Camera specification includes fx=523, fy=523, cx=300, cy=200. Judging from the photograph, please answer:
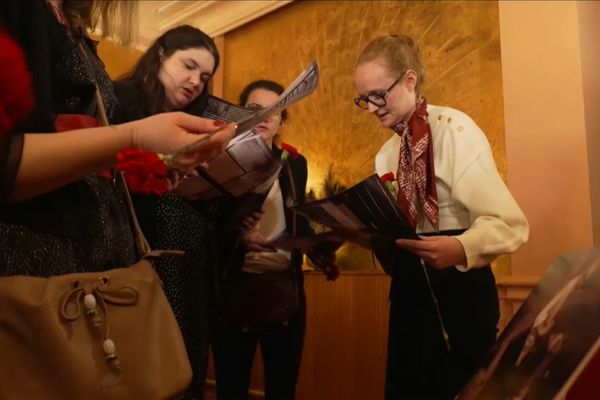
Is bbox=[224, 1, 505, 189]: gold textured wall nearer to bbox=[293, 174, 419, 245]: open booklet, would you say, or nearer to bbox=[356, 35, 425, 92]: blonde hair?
bbox=[356, 35, 425, 92]: blonde hair

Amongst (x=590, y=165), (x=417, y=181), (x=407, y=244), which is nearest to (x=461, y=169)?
(x=417, y=181)

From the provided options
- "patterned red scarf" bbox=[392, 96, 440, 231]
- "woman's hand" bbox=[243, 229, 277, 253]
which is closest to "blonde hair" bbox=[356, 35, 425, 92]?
"patterned red scarf" bbox=[392, 96, 440, 231]

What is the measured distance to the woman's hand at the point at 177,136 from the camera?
83 centimetres

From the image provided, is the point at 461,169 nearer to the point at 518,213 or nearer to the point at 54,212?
the point at 518,213

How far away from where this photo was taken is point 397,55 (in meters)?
1.60

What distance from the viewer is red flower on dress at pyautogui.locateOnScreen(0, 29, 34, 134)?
70 cm

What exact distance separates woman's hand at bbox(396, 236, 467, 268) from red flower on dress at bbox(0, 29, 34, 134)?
2.83ft

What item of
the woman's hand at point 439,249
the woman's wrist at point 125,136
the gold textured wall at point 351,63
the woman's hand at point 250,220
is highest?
the gold textured wall at point 351,63

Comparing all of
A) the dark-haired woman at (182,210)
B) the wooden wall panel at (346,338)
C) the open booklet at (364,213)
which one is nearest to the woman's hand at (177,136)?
the open booklet at (364,213)

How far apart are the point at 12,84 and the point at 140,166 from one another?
0.20 meters

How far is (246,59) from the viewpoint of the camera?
198 inches

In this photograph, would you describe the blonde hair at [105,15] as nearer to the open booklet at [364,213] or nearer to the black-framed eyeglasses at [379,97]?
the open booklet at [364,213]

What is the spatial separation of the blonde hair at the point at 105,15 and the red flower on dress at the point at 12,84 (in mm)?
244

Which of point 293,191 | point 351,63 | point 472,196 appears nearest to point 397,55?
point 472,196
